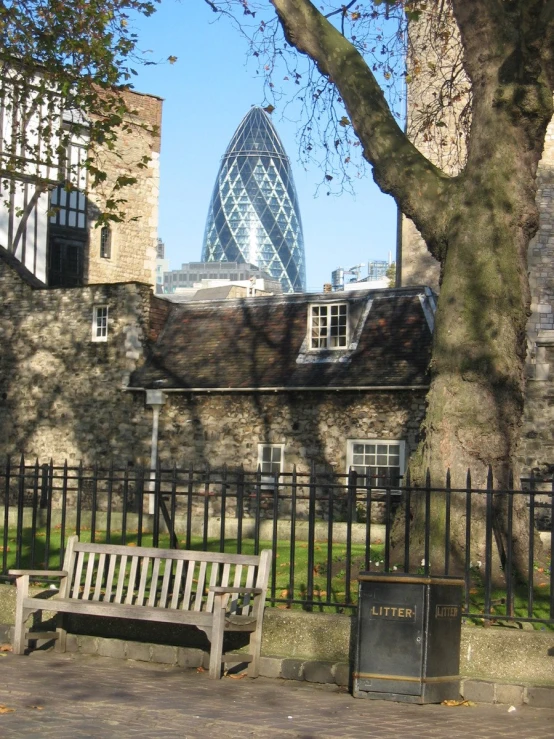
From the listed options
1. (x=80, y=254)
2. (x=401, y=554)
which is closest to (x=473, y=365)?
(x=401, y=554)

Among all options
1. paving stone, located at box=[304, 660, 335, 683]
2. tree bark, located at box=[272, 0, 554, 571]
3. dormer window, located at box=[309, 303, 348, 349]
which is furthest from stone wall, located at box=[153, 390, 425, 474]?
paving stone, located at box=[304, 660, 335, 683]

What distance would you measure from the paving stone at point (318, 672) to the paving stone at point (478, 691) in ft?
3.71

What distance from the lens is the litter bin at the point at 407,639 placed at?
8.27 metres

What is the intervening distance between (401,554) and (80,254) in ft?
96.5

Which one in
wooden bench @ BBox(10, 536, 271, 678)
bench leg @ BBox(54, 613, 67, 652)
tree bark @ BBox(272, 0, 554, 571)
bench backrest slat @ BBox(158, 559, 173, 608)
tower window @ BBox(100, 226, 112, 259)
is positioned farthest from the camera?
tower window @ BBox(100, 226, 112, 259)

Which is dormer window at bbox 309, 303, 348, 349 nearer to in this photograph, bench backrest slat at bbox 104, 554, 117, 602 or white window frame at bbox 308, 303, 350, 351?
white window frame at bbox 308, 303, 350, 351

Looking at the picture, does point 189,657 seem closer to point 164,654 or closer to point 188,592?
point 164,654

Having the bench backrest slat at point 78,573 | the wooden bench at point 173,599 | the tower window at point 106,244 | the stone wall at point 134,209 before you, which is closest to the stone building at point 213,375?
the stone wall at point 134,209

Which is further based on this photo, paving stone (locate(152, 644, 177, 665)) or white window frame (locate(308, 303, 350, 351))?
white window frame (locate(308, 303, 350, 351))

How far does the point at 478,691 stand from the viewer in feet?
28.0

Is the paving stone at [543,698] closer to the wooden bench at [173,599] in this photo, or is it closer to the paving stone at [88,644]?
the wooden bench at [173,599]

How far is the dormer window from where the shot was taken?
1045 inches

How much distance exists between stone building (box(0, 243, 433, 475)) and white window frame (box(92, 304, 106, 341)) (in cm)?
4

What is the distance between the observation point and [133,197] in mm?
41844
